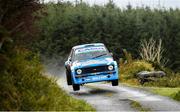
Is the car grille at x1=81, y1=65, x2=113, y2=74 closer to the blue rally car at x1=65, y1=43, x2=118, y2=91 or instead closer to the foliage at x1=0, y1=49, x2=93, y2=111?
the blue rally car at x1=65, y1=43, x2=118, y2=91

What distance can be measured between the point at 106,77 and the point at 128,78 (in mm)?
9095

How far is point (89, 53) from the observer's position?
77.4 ft

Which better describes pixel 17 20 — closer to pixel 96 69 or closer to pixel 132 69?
pixel 96 69

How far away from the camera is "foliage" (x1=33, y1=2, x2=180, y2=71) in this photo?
184 ft

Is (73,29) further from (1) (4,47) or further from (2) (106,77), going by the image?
(1) (4,47)

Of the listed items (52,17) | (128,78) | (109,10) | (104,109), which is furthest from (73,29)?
(104,109)

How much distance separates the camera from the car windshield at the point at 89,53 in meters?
23.3

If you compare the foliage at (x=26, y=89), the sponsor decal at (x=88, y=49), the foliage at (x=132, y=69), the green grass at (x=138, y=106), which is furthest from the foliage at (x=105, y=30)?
the foliage at (x=26, y=89)

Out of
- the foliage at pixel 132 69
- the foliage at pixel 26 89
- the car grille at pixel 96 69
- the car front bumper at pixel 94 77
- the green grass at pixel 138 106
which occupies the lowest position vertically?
the foliage at pixel 132 69

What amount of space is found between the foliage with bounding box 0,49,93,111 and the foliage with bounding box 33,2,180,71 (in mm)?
41037

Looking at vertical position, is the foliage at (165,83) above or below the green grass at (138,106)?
below

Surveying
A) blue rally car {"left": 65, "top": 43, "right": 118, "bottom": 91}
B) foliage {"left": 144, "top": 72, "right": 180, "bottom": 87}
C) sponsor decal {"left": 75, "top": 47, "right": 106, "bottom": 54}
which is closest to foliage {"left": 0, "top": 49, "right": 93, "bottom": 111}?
blue rally car {"left": 65, "top": 43, "right": 118, "bottom": 91}

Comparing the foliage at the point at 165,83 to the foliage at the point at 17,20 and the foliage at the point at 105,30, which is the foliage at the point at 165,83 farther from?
the foliage at the point at 105,30

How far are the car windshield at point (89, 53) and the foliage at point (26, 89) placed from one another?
9028mm
